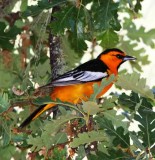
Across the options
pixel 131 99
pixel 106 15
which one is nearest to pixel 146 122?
pixel 131 99

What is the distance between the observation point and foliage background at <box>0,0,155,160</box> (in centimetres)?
405

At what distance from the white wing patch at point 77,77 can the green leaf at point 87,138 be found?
3.79ft

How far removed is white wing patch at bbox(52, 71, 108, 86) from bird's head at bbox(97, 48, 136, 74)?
0.67 m

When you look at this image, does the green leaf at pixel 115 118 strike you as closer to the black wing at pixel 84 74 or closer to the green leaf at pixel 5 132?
the green leaf at pixel 5 132

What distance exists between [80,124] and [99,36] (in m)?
1.23

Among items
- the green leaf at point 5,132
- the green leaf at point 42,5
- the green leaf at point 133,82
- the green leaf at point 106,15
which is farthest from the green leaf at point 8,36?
the green leaf at point 133,82

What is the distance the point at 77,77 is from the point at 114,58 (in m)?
1.06

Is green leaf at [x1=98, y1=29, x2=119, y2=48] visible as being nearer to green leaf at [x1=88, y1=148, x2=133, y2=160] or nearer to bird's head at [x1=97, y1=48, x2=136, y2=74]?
bird's head at [x1=97, y1=48, x2=136, y2=74]

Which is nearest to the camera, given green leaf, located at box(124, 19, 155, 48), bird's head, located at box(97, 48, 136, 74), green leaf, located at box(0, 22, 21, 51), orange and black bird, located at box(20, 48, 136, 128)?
orange and black bird, located at box(20, 48, 136, 128)

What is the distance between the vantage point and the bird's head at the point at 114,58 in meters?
6.56

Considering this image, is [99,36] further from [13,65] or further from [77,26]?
[13,65]

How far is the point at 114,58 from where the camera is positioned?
→ 663 cm

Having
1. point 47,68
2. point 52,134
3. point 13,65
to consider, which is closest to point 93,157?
point 52,134

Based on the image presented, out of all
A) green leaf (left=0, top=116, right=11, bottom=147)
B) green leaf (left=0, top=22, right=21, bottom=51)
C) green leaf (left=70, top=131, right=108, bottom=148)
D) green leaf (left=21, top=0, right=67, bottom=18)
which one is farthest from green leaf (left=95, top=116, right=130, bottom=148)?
green leaf (left=0, top=22, right=21, bottom=51)
